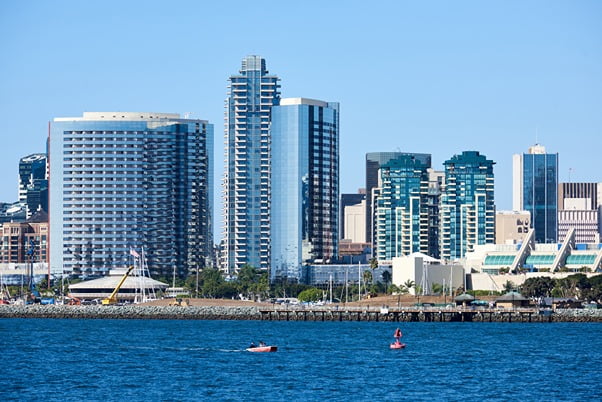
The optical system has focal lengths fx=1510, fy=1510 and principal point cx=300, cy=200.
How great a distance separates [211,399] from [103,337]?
259ft

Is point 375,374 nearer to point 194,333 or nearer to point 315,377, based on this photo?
point 315,377

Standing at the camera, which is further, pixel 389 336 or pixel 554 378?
pixel 389 336

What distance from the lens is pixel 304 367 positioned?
13112cm

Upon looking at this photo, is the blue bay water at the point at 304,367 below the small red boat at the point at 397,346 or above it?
below

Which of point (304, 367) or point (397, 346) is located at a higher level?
point (397, 346)

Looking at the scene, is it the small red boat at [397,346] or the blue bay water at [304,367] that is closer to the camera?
the blue bay water at [304,367]

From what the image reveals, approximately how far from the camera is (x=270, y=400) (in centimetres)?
10462

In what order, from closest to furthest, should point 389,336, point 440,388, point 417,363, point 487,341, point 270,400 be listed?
1. point 270,400
2. point 440,388
3. point 417,363
4. point 487,341
5. point 389,336

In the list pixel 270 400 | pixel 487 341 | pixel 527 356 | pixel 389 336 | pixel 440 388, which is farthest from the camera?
pixel 389 336

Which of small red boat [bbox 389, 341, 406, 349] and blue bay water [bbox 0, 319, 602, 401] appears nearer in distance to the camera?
blue bay water [bbox 0, 319, 602, 401]

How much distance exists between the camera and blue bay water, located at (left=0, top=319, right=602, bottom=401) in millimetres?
109625

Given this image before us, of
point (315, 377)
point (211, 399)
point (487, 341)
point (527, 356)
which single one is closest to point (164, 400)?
point (211, 399)

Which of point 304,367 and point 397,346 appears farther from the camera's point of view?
point 397,346

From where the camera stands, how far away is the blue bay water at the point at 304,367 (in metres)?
110
